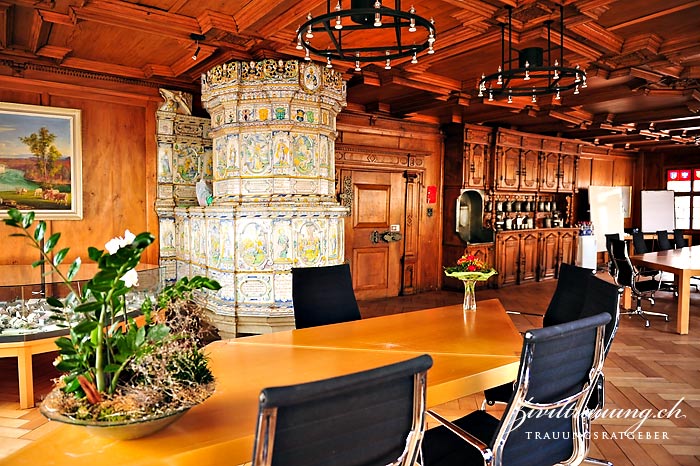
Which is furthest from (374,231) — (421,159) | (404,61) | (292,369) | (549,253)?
A: (292,369)

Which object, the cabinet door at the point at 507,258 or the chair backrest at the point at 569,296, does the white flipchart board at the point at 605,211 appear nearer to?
the cabinet door at the point at 507,258

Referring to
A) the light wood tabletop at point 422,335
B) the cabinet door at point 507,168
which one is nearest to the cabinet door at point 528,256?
the cabinet door at point 507,168

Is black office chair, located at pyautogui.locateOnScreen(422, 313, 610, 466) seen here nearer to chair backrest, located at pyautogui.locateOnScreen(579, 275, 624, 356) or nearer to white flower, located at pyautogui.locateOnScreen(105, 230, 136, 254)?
chair backrest, located at pyautogui.locateOnScreen(579, 275, 624, 356)

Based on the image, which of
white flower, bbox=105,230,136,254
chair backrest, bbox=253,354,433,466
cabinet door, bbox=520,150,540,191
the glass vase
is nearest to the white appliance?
cabinet door, bbox=520,150,540,191

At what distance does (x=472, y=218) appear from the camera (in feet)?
30.0

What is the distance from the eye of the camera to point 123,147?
5.97 m

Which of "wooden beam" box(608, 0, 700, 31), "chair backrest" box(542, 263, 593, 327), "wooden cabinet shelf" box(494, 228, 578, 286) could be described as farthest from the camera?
"wooden cabinet shelf" box(494, 228, 578, 286)

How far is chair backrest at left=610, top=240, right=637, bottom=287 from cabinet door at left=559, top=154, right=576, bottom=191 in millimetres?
4284

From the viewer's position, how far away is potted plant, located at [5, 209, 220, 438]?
1.33 m

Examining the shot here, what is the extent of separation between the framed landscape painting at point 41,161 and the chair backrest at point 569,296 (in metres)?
5.24

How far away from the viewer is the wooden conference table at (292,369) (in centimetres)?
138

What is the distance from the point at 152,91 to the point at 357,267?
12.5ft

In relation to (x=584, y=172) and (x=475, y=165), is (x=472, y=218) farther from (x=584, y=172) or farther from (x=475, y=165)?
(x=584, y=172)

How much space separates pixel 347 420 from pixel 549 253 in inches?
384
